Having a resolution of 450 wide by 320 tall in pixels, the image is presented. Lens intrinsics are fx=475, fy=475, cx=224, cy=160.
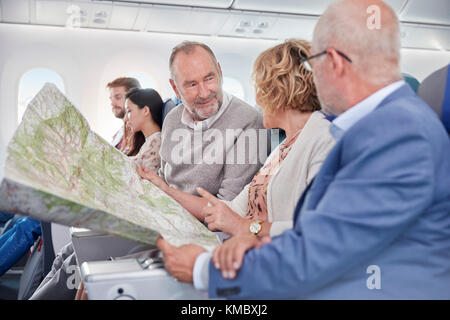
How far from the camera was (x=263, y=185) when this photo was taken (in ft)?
5.90

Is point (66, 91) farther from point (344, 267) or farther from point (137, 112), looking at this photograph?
point (344, 267)

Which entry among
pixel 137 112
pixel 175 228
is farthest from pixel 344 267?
pixel 137 112

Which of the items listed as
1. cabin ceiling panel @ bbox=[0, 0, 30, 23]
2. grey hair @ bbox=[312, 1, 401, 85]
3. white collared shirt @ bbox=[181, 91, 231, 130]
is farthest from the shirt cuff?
cabin ceiling panel @ bbox=[0, 0, 30, 23]

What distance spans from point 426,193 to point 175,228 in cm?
69

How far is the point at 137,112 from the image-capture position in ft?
10.1

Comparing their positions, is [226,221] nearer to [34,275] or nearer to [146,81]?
[34,275]

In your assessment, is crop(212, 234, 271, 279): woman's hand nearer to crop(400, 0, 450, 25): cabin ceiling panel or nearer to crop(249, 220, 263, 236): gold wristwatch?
crop(249, 220, 263, 236): gold wristwatch

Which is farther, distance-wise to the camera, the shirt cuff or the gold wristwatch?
the gold wristwatch

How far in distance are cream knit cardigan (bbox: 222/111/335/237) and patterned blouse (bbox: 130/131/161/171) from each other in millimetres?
1283

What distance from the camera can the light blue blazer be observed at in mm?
890

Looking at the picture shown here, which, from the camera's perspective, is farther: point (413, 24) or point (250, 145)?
point (413, 24)

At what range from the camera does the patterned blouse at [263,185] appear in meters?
1.77

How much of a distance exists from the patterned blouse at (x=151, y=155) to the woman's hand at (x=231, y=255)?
5.94 ft
